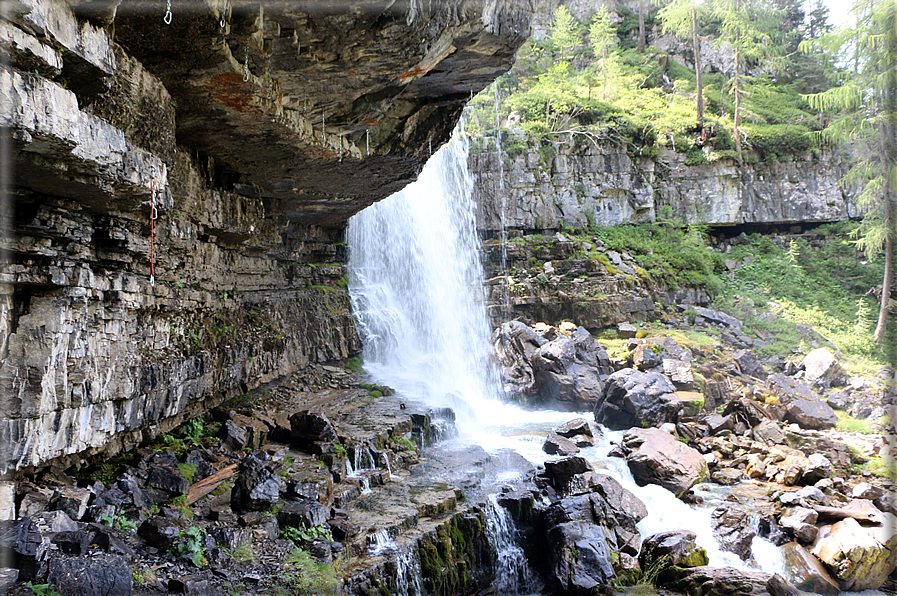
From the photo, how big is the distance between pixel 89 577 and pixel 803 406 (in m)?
15.2

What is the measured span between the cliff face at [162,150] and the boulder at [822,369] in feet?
45.7

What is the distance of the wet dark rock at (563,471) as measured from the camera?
9429 mm

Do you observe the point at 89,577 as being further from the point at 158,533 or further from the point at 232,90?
the point at 232,90

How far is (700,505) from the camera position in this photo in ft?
31.4

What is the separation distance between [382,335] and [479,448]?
672 cm

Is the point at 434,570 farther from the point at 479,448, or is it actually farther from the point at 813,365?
the point at 813,365

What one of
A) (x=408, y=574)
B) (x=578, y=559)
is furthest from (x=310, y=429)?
(x=578, y=559)

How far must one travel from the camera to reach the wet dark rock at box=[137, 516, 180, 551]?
561 cm

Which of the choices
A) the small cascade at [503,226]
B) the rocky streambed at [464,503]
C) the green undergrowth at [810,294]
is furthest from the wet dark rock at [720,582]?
the green undergrowth at [810,294]

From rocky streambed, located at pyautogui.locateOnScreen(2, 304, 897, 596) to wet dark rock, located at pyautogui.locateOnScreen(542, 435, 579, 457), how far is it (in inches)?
1.7

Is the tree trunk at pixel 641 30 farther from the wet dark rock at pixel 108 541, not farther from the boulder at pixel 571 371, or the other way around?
the wet dark rock at pixel 108 541

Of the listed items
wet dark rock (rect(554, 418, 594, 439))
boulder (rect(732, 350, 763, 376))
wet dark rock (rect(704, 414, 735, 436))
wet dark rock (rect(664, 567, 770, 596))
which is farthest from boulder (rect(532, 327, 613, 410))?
wet dark rock (rect(664, 567, 770, 596))

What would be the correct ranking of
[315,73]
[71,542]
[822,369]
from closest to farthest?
1. [71,542]
2. [315,73]
3. [822,369]

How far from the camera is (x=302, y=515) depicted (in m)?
6.84
